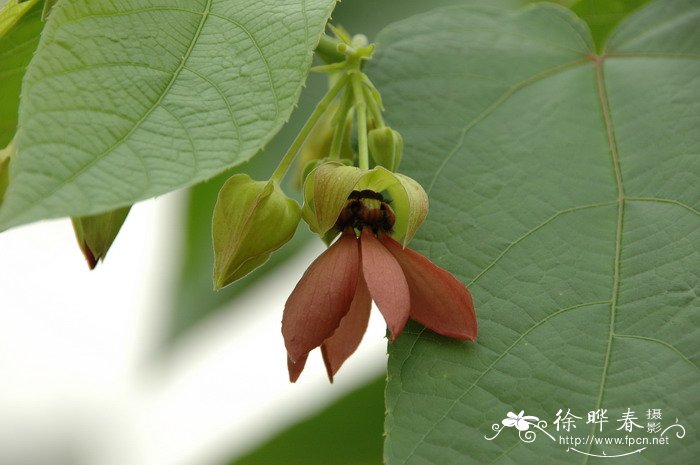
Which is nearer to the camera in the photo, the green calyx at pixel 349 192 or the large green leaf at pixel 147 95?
the large green leaf at pixel 147 95

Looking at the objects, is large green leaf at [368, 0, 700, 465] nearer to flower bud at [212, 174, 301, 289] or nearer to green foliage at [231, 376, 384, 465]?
flower bud at [212, 174, 301, 289]

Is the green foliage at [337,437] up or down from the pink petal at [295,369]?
down

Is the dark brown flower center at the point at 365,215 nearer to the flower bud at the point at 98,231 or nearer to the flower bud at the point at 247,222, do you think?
the flower bud at the point at 247,222

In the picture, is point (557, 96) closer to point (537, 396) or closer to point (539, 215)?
point (539, 215)

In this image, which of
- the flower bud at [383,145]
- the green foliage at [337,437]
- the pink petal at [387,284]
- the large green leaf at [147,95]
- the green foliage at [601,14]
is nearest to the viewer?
the large green leaf at [147,95]

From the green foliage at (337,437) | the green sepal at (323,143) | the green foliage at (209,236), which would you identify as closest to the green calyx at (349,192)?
the green sepal at (323,143)

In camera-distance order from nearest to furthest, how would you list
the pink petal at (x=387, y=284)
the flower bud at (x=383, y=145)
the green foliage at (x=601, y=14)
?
the pink petal at (x=387, y=284) → the flower bud at (x=383, y=145) → the green foliage at (x=601, y=14)

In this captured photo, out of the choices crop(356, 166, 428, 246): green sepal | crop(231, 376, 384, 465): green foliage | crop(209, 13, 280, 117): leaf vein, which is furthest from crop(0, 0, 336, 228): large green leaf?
crop(231, 376, 384, 465): green foliage
